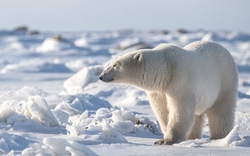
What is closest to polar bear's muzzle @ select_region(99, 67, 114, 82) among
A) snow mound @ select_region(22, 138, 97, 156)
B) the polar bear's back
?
the polar bear's back

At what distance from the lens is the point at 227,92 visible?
4898 mm

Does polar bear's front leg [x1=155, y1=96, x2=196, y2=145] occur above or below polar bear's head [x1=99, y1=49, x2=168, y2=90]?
below

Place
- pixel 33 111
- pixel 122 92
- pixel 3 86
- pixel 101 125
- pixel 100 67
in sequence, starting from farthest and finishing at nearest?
pixel 3 86 < pixel 100 67 < pixel 122 92 < pixel 33 111 < pixel 101 125

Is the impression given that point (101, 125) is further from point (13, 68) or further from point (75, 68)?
point (75, 68)

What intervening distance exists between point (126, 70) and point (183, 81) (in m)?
0.50

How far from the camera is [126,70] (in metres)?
4.49

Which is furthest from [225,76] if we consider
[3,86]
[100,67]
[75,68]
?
[75,68]

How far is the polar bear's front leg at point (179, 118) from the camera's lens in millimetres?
4324

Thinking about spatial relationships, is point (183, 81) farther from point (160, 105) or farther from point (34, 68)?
point (34, 68)

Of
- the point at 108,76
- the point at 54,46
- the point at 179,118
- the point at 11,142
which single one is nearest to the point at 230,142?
the point at 179,118

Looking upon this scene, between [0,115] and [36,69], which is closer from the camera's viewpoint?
[0,115]

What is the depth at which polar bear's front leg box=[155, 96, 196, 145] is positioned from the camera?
4.32 metres

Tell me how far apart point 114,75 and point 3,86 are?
6.62 m

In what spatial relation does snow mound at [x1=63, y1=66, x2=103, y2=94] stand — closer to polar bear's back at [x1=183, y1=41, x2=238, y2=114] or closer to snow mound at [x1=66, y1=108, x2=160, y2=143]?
snow mound at [x1=66, y1=108, x2=160, y2=143]
